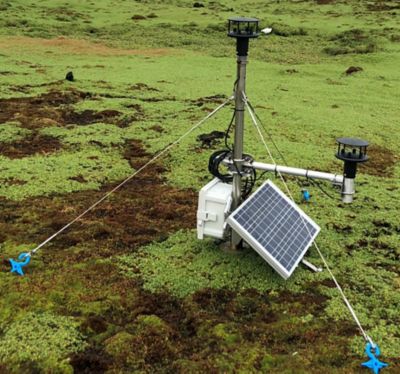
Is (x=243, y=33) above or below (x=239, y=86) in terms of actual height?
above

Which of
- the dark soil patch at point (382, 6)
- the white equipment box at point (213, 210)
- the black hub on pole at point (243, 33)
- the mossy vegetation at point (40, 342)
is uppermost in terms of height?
the dark soil patch at point (382, 6)

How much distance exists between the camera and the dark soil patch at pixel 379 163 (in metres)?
13.2

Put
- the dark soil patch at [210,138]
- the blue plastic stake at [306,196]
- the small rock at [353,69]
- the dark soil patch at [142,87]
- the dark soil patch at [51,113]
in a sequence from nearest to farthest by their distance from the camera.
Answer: the blue plastic stake at [306,196], the dark soil patch at [210,138], the dark soil patch at [51,113], the dark soil patch at [142,87], the small rock at [353,69]

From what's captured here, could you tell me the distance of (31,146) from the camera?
14172mm

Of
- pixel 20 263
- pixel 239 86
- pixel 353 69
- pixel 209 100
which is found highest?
pixel 239 86

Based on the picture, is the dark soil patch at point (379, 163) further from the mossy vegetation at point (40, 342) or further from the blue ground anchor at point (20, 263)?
the mossy vegetation at point (40, 342)

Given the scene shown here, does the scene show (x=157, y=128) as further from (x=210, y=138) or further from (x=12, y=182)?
(x=12, y=182)

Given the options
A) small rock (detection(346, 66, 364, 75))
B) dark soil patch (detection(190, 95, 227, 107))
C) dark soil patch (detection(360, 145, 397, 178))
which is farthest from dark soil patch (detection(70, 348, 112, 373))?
small rock (detection(346, 66, 364, 75))

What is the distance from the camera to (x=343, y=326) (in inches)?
270

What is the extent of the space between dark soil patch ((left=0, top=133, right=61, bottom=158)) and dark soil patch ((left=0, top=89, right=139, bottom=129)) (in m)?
1.09

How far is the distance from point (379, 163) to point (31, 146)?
9.97 metres

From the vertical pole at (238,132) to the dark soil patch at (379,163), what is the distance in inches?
246

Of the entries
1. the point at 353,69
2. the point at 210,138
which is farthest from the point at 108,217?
the point at 353,69

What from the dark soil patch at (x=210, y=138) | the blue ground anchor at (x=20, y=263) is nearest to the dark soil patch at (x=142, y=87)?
the dark soil patch at (x=210, y=138)
